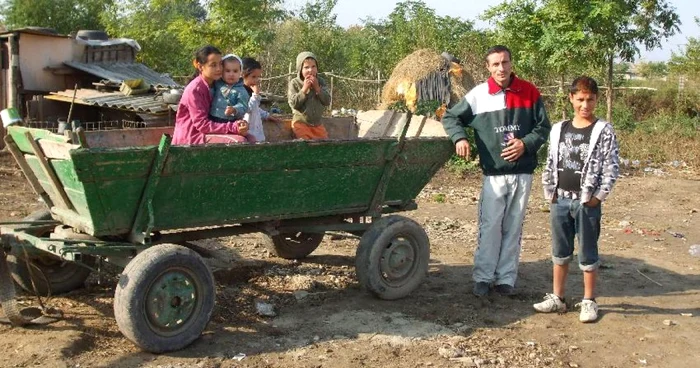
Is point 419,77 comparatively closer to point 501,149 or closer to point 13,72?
point 13,72

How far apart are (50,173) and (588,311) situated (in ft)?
11.7

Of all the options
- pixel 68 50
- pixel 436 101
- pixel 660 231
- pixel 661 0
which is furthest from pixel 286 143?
pixel 661 0

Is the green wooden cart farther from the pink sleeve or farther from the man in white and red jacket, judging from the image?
the pink sleeve

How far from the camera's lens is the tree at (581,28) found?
12938 mm

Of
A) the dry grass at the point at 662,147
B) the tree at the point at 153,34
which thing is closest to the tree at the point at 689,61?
the dry grass at the point at 662,147

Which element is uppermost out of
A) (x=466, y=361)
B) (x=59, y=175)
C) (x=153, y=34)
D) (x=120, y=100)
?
(x=153, y=34)

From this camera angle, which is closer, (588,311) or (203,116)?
(203,116)

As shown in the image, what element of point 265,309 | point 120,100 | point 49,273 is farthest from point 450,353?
point 120,100

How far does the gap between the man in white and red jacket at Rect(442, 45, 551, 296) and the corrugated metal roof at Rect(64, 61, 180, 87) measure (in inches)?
349

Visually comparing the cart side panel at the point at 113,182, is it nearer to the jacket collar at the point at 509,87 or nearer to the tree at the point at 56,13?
the jacket collar at the point at 509,87

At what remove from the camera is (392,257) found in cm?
542

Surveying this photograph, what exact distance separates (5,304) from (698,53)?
21.2 meters

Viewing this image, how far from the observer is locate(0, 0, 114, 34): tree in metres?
23.5

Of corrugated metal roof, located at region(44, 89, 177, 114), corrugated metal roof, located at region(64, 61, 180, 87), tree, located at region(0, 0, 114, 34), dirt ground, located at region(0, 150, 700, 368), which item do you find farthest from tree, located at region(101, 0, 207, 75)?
dirt ground, located at region(0, 150, 700, 368)
